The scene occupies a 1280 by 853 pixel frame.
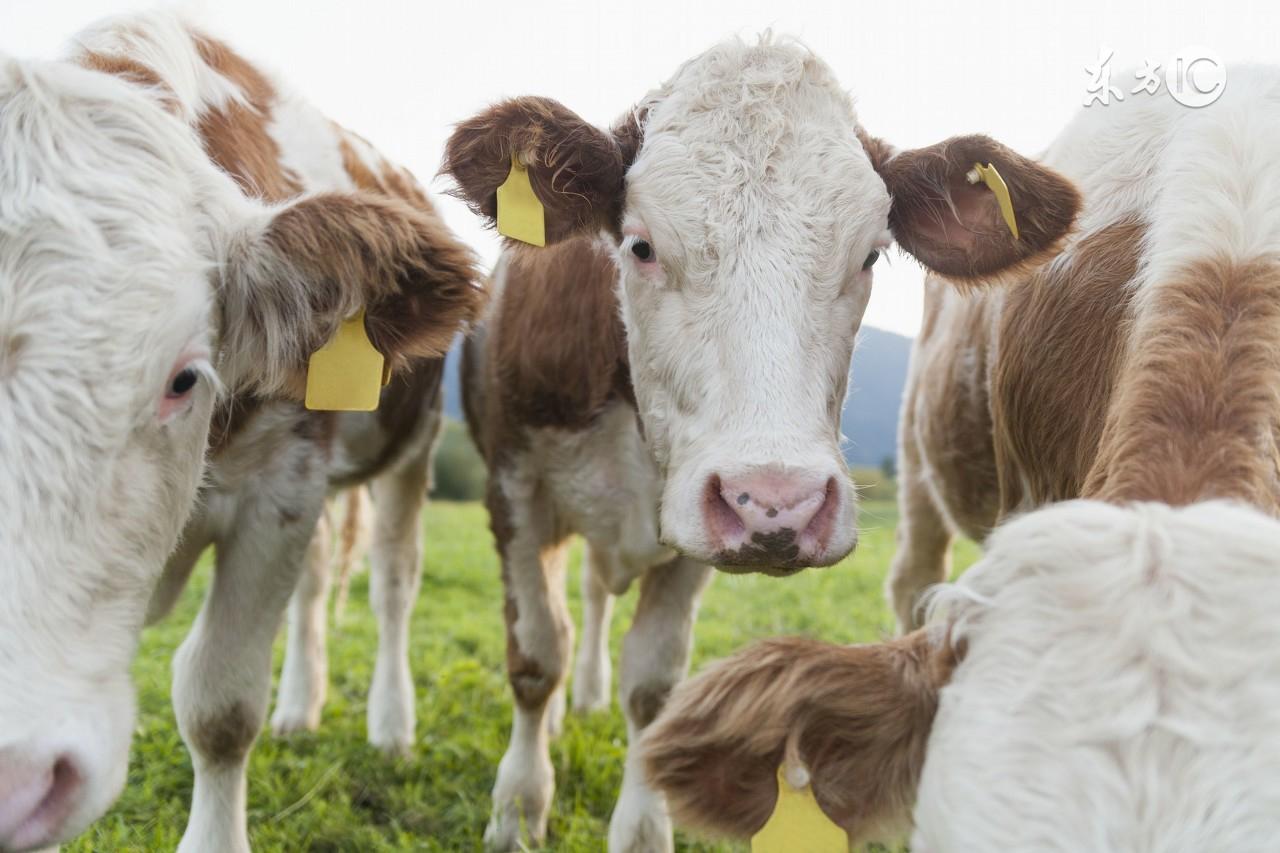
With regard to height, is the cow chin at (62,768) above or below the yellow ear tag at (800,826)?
below

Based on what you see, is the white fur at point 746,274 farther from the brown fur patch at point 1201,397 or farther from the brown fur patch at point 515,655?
the brown fur patch at point 515,655

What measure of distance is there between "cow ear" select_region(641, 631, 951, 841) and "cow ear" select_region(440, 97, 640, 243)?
186 cm

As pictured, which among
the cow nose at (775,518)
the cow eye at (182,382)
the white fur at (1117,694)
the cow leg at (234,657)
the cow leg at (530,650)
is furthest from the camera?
the cow leg at (530,650)

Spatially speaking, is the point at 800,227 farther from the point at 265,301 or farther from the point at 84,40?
the point at 84,40

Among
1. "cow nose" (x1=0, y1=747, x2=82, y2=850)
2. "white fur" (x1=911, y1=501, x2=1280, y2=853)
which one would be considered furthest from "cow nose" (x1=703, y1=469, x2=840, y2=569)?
"cow nose" (x1=0, y1=747, x2=82, y2=850)

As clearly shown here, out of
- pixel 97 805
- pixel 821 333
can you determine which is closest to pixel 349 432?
pixel 821 333

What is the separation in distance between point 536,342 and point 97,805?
2465 millimetres

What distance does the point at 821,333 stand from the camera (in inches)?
126

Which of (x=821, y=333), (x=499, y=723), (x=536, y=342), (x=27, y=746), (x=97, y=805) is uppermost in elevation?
(x=821, y=333)

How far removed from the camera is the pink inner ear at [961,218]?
359cm

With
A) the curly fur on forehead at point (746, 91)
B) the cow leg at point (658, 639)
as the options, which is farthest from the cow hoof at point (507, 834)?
the curly fur on forehead at point (746, 91)

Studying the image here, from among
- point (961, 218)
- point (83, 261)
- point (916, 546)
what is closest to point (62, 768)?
point (83, 261)

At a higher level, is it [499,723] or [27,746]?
[27,746]

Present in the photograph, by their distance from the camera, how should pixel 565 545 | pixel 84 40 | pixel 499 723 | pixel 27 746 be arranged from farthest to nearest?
pixel 499 723
pixel 565 545
pixel 84 40
pixel 27 746
